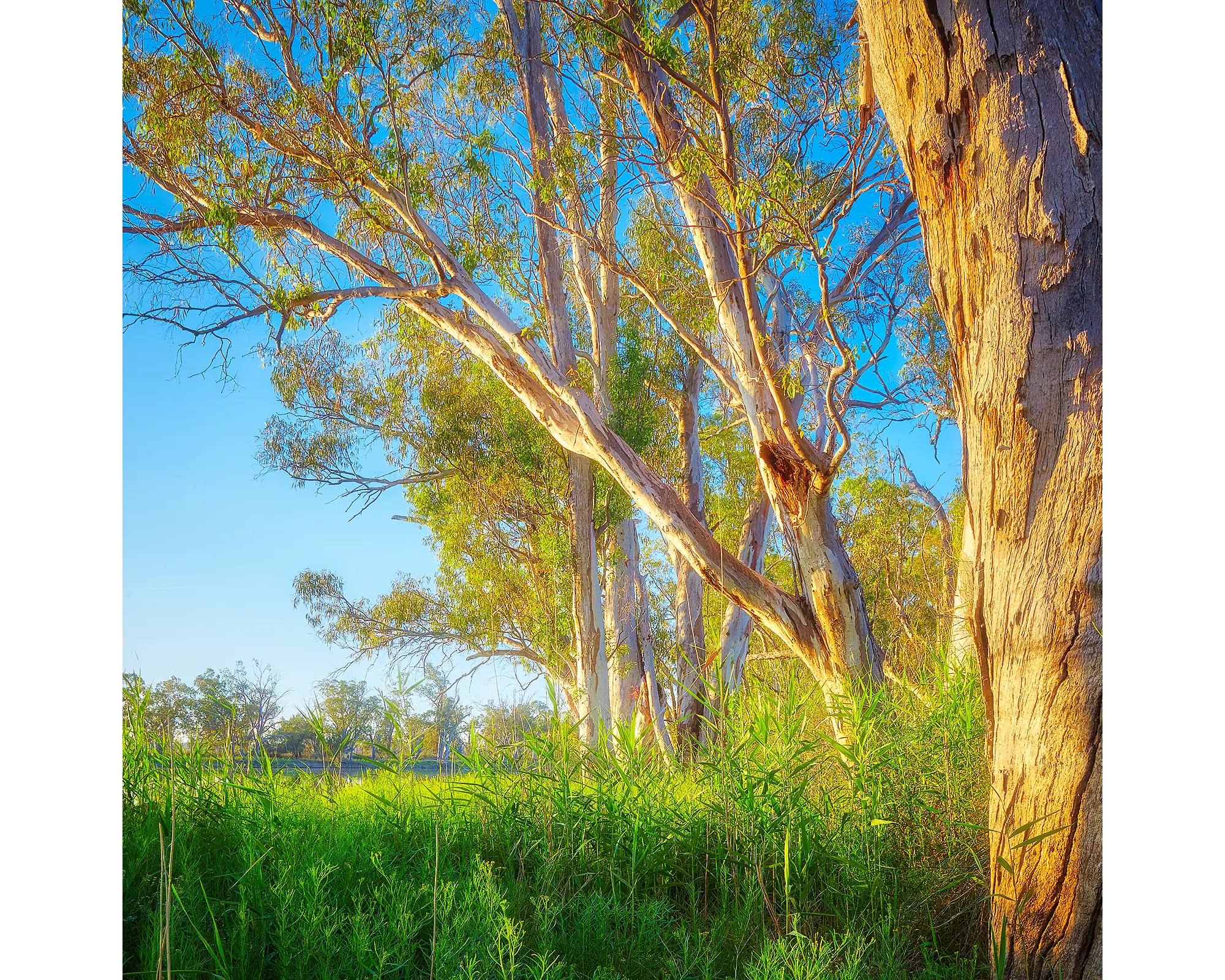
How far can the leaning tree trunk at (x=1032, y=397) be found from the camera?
1579mm

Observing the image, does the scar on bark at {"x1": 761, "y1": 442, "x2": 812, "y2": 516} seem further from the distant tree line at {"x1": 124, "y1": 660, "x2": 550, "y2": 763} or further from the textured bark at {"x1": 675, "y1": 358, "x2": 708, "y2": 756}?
the textured bark at {"x1": 675, "y1": 358, "x2": 708, "y2": 756}

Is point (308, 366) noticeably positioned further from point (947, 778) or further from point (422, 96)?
point (947, 778)

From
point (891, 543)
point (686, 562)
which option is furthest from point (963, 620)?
point (891, 543)

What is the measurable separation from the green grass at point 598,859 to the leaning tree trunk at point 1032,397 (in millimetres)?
298

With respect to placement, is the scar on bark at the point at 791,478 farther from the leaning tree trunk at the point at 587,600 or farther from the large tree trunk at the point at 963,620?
the leaning tree trunk at the point at 587,600

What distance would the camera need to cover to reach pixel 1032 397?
1661 millimetres

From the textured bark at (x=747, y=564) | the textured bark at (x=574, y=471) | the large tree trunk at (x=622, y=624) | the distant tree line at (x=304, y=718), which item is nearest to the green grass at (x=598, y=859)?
the distant tree line at (x=304, y=718)

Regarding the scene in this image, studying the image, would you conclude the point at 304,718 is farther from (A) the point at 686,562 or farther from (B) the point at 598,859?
(A) the point at 686,562

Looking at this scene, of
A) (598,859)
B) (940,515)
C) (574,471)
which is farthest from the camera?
(940,515)

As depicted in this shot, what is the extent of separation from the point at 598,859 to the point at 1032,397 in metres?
1.47

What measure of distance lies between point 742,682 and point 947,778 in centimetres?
60

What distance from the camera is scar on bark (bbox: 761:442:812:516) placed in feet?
11.8

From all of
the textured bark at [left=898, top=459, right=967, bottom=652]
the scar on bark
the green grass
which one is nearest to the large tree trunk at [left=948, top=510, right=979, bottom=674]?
the green grass
